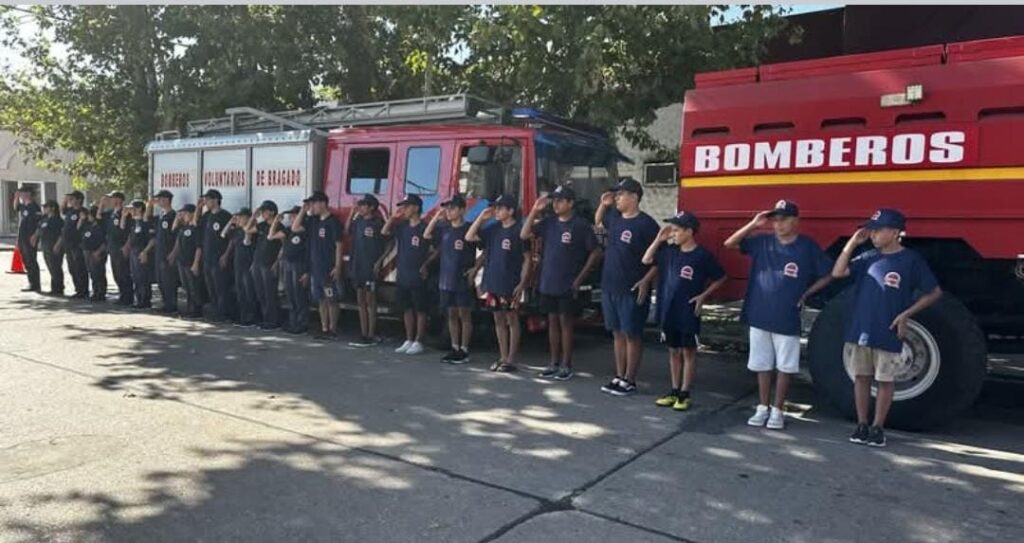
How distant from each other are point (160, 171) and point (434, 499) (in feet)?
29.8

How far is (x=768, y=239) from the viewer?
5602 mm

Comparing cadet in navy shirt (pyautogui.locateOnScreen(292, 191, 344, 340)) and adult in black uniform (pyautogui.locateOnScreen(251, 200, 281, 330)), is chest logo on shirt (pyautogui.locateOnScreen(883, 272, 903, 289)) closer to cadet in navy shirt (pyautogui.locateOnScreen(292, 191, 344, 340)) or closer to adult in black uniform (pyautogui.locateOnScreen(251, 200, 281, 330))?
cadet in navy shirt (pyautogui.locateOnScreen(292, 191, 344, 340))

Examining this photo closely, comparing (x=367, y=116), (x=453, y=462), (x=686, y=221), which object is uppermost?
(x=367, y=116)

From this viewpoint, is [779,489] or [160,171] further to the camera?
[160,171]

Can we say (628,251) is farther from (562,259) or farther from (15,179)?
(15,179)

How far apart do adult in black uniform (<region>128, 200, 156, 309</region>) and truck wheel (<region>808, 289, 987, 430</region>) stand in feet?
→ 30.2

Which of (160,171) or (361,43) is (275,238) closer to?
(160,171)

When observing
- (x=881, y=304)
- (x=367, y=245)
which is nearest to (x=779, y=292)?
(x=881, y=304)

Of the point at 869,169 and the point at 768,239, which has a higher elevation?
the point at 869,169

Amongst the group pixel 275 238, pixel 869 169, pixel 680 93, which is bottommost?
pixel 275 238

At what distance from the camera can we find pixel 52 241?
1273 cm

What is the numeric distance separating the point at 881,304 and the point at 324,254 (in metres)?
5.84

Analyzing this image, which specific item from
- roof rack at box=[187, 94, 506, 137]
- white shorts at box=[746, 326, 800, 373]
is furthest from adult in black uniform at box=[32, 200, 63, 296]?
white shorts at box=[746, 326, 800, 373]

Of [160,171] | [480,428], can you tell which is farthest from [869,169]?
[160,171]
